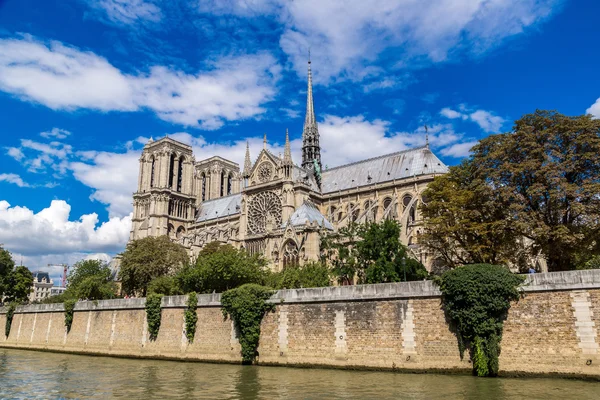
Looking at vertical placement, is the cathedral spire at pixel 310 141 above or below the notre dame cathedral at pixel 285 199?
above

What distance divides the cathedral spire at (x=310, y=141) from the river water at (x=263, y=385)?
2086 inches

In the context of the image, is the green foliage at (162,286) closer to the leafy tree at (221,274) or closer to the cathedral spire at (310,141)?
the leafy tree at (221,274)

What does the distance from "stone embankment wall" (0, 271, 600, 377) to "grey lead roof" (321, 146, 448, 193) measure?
40670 millimetres

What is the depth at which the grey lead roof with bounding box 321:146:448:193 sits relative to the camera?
64.5 metres

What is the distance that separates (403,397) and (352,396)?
1592 millimetres

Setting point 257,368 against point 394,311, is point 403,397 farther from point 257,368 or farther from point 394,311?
point 257,368

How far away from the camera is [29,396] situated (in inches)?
682

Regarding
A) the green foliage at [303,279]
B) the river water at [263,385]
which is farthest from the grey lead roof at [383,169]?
the river water at [263,385]

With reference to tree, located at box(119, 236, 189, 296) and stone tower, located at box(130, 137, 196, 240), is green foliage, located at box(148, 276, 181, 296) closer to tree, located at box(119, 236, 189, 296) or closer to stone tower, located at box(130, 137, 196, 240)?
tree, located at box(119, 236, 189, 296)

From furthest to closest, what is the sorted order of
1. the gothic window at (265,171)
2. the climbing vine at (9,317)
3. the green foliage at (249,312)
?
the gothic window at (265,171)
the climbing vine at (9,317)
the green foliage at (249,312)

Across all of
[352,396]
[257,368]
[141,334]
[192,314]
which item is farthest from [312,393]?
[141,334]

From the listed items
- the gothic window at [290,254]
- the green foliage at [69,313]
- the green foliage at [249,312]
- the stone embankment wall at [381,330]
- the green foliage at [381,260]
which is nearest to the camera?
the stone embankment wall at [381,330]

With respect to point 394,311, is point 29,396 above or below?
below

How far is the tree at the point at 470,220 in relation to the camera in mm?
26359
